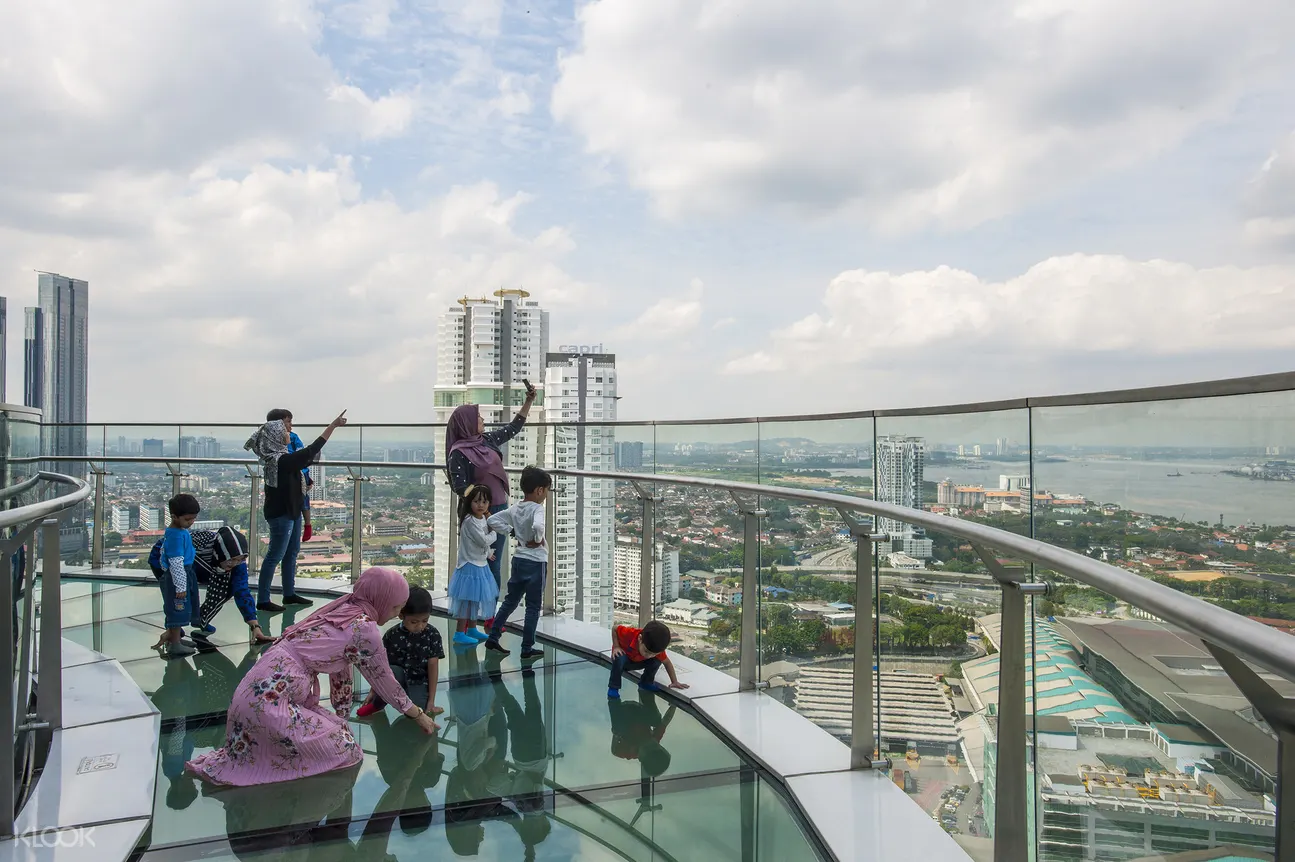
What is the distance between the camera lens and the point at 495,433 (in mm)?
6121

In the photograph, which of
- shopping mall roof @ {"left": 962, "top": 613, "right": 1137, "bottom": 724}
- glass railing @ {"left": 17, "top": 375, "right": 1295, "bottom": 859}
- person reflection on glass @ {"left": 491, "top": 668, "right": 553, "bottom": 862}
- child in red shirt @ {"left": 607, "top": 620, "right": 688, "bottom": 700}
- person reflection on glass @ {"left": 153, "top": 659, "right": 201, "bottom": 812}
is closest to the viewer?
glass railing @ {"left": 17, "top": 375, "right": 1295, "bottom": 859}

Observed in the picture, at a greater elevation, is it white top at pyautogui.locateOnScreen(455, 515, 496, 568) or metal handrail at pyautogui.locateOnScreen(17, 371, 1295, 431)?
metal handrail at pyautogui.locateOnScreen(17, 371, 1295, 431)

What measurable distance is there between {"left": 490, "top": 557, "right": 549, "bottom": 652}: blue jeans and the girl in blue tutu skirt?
0.19m

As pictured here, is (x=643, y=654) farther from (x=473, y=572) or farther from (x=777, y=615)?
(x=473, y=572)

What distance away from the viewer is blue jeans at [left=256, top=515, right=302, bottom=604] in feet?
20.2

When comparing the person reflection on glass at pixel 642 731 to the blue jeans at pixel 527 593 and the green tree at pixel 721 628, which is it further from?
the blue jeans at pixel 527 593

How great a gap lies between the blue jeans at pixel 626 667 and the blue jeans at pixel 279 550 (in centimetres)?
332

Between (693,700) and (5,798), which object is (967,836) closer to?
(693,700)

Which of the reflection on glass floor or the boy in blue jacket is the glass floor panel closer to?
the reflection on glass floor

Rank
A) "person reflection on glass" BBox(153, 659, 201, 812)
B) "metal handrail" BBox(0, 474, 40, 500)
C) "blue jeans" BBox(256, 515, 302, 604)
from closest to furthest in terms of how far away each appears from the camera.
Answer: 1. "person reflection on glass" BBox(153, 659, 201, 812)
2. "metal handrail" BBox(0, 474, 40, 500)
3. "blue jeans" BBox(256, 515, 302, 604)

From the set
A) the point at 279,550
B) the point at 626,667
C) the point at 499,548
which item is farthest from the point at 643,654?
the point at 279,550

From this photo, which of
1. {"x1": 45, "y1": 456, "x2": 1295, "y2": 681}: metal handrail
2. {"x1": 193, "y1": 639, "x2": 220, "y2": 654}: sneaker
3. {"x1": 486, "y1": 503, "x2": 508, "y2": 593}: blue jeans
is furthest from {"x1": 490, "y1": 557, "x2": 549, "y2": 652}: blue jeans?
{"x1": 45, "y1": 456, "x2": 1295, "y2": 681}: metal handrail

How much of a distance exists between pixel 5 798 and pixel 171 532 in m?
2.68

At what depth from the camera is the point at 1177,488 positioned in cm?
227
